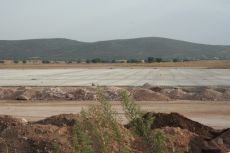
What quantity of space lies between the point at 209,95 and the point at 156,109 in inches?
228

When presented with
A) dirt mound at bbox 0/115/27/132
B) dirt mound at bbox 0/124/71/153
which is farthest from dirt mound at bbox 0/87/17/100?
dirt mound at bbox 0/124/71/153

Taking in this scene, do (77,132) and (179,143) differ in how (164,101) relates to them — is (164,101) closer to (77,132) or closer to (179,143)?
(179,143)

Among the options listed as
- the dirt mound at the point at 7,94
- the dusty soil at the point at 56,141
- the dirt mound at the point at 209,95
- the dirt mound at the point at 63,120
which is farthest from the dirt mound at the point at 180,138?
the dirt mound at the point at 7,94

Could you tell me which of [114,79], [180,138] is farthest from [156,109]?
[114,79]

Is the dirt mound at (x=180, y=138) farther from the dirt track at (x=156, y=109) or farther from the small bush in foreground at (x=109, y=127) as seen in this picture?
the dirt track at (x=156, y=109)

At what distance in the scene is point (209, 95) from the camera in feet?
88.5

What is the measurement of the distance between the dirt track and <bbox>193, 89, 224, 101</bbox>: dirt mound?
179cm

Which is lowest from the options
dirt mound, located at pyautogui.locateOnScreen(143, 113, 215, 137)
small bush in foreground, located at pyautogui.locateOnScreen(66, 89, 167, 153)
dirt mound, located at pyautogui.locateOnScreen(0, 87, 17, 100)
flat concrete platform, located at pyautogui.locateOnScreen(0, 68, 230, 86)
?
flat concrete platform, located at pyautogui.locateOnScreen(0, 68, 230, 86)

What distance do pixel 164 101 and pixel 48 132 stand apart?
50.1 feet

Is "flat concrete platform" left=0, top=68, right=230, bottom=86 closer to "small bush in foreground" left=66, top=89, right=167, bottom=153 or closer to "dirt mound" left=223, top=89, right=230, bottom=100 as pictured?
"dirt mound" left=223, top=89, right=230, bottom=100

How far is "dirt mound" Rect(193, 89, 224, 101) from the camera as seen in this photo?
26580 mm

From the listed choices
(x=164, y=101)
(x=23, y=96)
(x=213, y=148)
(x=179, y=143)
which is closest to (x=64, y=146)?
(x=179, y=143)

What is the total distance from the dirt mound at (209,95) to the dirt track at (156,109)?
1.79 metres

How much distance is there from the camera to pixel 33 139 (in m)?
10.3
